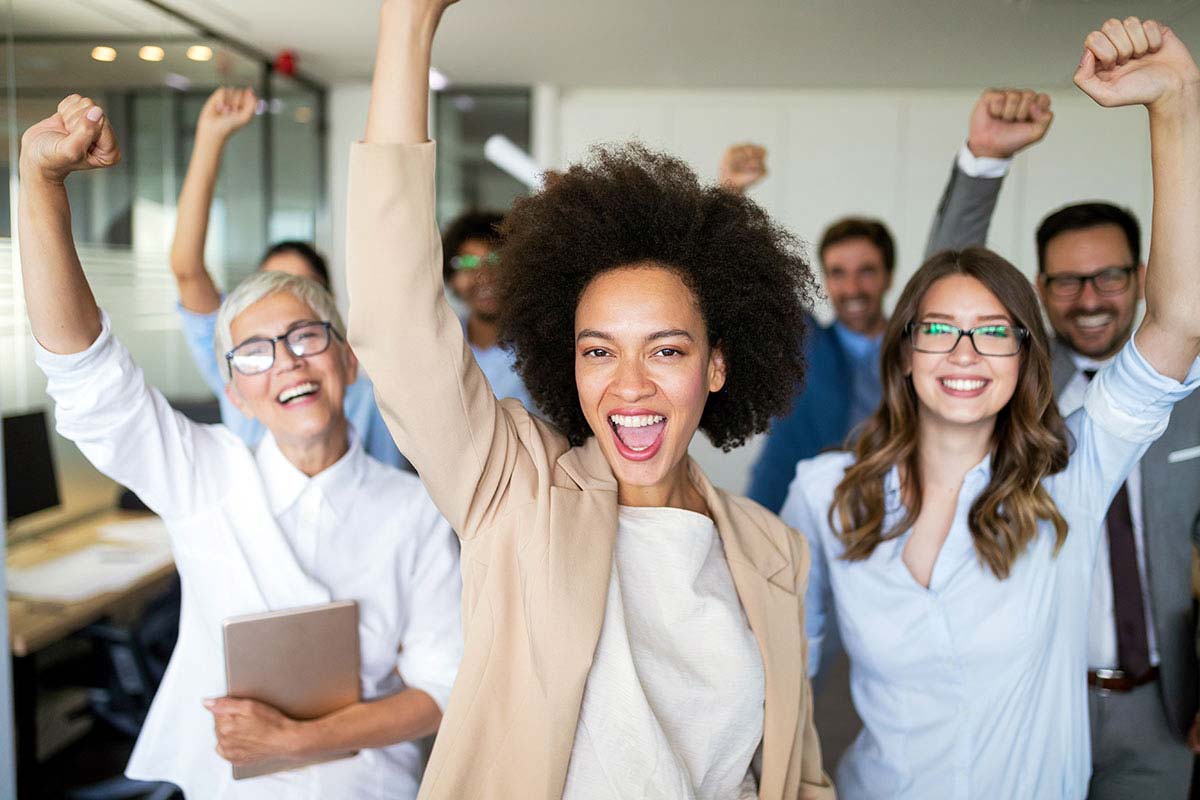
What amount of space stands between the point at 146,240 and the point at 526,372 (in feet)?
7.75

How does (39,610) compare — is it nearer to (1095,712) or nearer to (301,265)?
(301,265)

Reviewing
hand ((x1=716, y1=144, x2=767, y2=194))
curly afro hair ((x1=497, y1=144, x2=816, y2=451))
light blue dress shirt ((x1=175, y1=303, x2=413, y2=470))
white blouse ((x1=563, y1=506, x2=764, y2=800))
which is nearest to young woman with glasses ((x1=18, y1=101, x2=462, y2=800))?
light blue dress shirt ((x1=175, y1=303, x2=413, y2=470))

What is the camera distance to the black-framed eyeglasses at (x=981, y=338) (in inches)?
75.4

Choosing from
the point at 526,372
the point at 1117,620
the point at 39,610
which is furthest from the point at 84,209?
the point at 1117,620

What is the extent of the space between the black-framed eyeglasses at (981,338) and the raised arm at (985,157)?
16.2 inches

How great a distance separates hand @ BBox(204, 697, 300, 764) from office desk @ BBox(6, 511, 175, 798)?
1.10 meters

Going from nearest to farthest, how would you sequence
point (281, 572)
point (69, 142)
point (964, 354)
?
point (69, 142) → point (281, 572) → point (964, 354)

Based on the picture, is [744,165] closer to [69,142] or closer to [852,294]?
[852,294]

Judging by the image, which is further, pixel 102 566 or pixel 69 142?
pixel 102 566

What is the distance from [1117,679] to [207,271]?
2.48 metres

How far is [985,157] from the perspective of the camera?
7.69ft

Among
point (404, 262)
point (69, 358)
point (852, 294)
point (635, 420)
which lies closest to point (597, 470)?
point (635, 420)

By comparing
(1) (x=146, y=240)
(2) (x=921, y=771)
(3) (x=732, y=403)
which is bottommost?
(2) (x=921, y=771)

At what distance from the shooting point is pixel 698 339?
1631 mm
